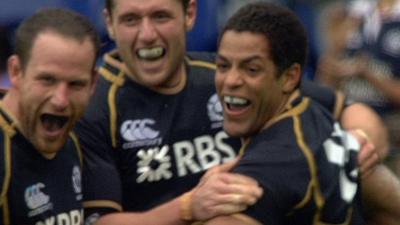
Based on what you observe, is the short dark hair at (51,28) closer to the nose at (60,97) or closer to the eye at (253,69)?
the nose at (60,97)

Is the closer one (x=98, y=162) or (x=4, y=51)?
(x=98, y=162)

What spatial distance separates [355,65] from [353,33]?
378mm

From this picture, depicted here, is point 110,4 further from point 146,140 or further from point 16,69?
point 16,69

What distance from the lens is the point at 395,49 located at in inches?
275

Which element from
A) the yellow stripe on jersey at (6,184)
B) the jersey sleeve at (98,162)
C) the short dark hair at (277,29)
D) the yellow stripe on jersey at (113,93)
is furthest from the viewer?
the yellow stripe on jersey at (113,93)

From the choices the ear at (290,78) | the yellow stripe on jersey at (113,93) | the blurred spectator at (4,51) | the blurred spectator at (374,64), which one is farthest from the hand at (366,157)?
the blurred spectator at (4,51)

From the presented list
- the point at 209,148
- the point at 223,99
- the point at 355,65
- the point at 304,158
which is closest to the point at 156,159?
the point at 209,148

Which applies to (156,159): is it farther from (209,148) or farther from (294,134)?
(294,134)

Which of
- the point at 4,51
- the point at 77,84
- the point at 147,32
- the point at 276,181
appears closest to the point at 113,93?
the point at 147,32

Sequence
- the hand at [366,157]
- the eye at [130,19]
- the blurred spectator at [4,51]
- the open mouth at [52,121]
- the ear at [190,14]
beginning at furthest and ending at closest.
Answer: the blurred spectator at [4,51] → the ear at [190,14] → the eye at [130,19] → the hand at [366,157] → the open mouth at [52,121]

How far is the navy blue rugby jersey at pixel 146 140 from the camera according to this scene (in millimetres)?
5316

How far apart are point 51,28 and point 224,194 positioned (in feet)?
2.92

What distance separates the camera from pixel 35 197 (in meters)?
4.70

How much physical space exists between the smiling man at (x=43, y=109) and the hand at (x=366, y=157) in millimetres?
1084
